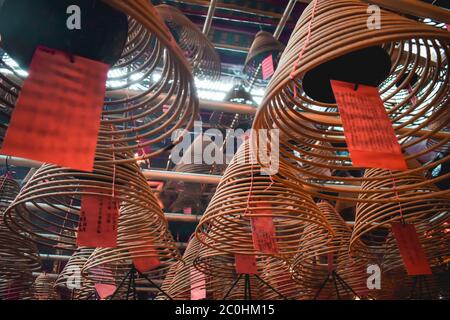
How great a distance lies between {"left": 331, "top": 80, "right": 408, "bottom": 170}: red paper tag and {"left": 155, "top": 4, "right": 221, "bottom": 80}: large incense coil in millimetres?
2536

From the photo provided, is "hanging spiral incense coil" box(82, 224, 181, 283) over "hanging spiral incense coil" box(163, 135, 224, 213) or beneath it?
beneath

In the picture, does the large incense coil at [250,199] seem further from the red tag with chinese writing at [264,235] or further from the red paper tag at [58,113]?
the red paper tag at [58,113]

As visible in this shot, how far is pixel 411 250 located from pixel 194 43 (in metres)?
3.09

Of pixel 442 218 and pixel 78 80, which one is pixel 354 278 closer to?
pixel 442 218

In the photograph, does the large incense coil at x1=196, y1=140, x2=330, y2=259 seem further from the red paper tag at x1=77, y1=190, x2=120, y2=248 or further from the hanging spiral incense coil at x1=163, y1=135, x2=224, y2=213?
the hanging spiral incense coil at x1=163, y1=135, x2=224, y2=213

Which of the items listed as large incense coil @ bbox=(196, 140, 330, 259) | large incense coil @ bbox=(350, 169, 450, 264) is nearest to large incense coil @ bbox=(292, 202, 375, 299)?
large incense coil @ bbox=(350, 169, 450, 264)

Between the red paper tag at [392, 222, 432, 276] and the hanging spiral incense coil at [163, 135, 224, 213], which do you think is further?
the hanging spiral incense coil at [163, 135, 224, 213]

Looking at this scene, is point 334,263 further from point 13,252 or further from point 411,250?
point 13,252

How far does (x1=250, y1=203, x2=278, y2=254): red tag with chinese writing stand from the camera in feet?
5.97

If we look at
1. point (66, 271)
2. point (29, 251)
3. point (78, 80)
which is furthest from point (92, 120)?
point (66, 271)

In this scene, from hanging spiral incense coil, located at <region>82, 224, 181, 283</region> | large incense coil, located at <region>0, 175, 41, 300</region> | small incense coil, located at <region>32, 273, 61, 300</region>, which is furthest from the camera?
small incense coil, located at <region>32, 273, 61, 300</region>

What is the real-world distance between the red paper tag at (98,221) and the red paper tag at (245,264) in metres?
A: 1.00

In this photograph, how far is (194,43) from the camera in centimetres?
416

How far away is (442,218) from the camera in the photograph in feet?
7.96
